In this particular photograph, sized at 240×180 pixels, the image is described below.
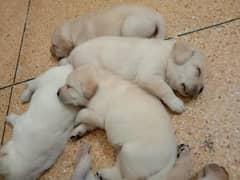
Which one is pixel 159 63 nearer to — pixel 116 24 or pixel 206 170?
pixel 116 24

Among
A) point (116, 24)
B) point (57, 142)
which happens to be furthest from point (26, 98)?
point (116, 24)

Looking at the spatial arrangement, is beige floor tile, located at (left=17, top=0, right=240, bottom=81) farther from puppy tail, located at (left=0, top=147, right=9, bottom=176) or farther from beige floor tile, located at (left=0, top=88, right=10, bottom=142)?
puppy tail, located at (left=0, top=147, right=9, bottom=176)

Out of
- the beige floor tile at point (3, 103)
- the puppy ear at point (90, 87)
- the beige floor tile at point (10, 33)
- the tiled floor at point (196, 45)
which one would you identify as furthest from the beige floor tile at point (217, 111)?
the beige floor tile at point (10, 33)

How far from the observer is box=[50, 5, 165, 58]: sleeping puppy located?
184 cm

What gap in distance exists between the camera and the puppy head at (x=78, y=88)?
63.3 inches

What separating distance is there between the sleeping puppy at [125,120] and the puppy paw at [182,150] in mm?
44

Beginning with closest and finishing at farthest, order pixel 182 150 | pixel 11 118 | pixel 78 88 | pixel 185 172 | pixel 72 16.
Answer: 1. pixel 185 172
2. pixel 182 150
3. pixel 78 88
4. pixel 11 118
5. pixel 72 16

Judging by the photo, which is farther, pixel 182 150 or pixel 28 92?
pixel 28 92

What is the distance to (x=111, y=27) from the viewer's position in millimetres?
1900

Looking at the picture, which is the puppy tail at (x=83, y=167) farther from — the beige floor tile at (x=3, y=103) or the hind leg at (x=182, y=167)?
the beige floor tile at (x=3, y=103)

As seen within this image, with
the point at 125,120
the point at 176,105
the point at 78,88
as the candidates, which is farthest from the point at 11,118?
the point at 176,105

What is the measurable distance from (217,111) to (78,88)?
61cm

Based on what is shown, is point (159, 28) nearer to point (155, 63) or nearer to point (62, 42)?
point (155, 63)

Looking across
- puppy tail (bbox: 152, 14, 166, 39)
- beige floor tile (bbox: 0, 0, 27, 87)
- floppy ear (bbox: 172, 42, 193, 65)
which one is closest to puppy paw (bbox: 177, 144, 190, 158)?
floppy ear (bbox: 172, 42, 193, 65)
